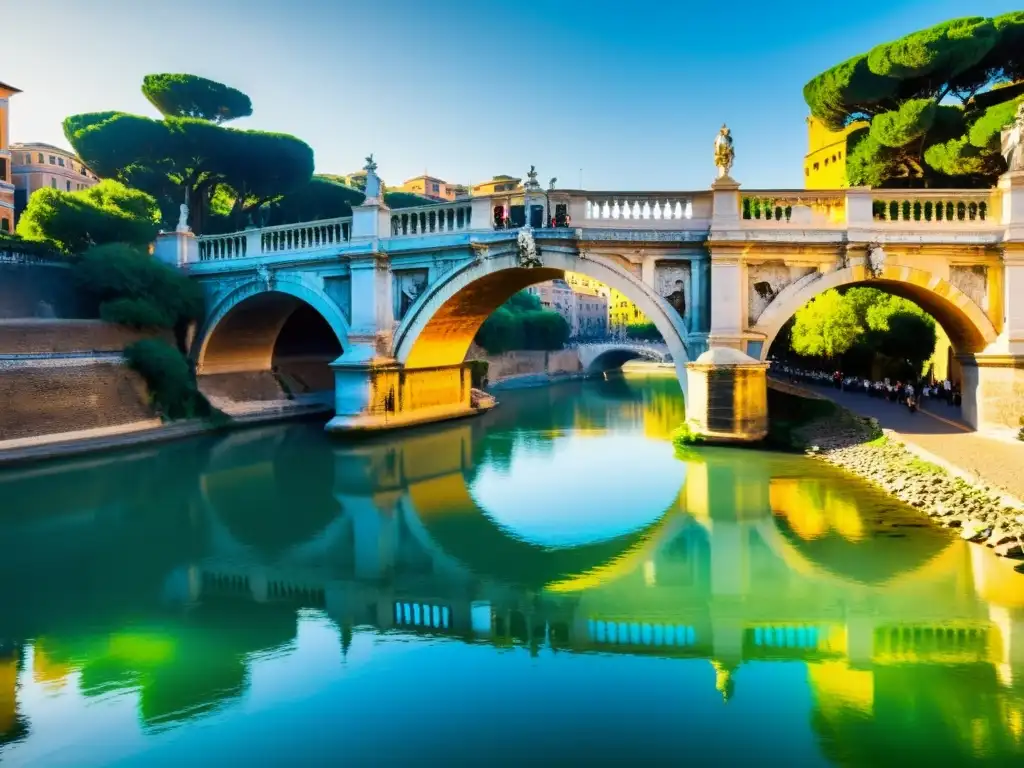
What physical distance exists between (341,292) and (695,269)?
10.2m

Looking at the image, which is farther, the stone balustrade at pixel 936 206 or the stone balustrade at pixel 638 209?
the stone balustrade at pixel 638 209

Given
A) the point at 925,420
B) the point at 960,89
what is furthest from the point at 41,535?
the point at 960,89

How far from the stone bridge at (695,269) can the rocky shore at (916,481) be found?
198 centimetres

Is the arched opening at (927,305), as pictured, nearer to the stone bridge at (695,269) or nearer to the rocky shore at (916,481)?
the stone bridge at (695,269)

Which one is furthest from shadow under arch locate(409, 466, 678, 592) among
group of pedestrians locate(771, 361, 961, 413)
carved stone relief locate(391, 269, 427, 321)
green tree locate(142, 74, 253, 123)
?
green tree locate(142, 74, 253, 123)

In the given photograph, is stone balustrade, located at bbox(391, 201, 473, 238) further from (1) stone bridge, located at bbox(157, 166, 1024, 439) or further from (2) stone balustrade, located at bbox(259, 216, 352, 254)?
(2) stone balustrade, located at bbox(259, 216, 352, 254)

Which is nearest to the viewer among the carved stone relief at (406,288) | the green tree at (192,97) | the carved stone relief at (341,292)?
the carved stone relief at (406,288)

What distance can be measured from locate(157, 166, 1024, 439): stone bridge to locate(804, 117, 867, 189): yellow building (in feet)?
97.3

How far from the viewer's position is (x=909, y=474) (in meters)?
13.7

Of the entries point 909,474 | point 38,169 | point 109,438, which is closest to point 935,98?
point 909,474

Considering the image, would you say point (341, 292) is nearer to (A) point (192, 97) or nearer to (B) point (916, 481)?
(B) point (916, 481)

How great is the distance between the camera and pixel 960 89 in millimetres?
27625

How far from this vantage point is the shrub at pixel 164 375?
2191cm

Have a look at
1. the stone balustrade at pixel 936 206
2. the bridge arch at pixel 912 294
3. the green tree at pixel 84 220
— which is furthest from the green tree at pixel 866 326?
the green tree at pixel 84 220
